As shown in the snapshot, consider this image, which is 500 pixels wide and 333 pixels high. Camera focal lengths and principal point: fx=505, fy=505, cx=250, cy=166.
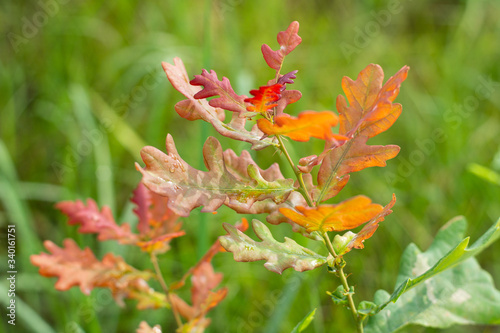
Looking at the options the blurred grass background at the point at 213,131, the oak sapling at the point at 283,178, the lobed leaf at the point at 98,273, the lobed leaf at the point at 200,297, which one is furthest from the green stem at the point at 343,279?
the blurred grass background at the point at 213,131

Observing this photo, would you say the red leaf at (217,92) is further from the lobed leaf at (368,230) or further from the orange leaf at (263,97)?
the lobed leaf at (368,230)

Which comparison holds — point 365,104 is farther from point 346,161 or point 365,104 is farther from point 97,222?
point 97,222

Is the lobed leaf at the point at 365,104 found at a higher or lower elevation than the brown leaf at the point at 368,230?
higher

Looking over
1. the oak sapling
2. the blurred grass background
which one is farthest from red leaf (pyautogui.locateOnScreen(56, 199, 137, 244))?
the blurred grass background

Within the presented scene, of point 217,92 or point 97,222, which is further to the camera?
point 97,222

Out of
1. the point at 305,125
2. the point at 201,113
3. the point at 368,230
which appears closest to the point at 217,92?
the point at 201,113

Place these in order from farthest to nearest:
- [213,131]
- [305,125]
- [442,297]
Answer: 1. [213,131]
2. [442,297]
3. [305,125]
